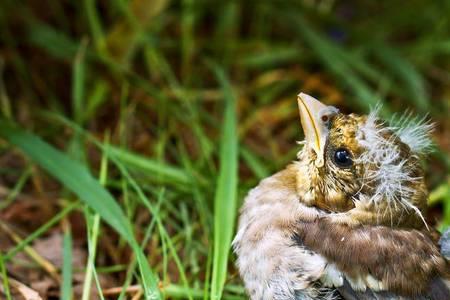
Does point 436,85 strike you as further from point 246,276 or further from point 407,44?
point 246,276

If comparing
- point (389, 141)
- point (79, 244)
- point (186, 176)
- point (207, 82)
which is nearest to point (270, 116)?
point (207, 82)

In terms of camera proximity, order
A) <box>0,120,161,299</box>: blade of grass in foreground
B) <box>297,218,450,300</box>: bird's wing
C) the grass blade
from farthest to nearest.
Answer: <box>0,120,161,299</box>: blade of grass in foreground
the grass blade
<box>297,218,450,300</box>: bird's wing

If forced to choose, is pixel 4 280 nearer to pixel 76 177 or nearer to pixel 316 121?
pixel 76 177

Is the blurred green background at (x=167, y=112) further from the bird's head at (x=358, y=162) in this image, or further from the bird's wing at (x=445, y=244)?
the bird's wing at (x=445, y=244)

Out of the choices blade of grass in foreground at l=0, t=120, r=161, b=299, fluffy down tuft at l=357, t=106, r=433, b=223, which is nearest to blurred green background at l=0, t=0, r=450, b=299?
blade of grass in foreground at l=0, t=120, r=161, b=299

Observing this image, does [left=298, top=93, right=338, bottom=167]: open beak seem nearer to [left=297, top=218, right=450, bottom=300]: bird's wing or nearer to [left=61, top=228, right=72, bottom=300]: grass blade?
[left=297, top=218, right=450, bottom=300]: bird's wing

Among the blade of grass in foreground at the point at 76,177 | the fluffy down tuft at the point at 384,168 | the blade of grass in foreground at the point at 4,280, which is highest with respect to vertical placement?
the fluffy down tuft at the point at 384,168

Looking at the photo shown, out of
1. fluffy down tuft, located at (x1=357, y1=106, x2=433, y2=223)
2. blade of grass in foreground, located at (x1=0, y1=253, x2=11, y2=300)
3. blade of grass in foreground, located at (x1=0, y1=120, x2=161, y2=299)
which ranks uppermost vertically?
fluffy down tuft, located at (x1=357, y1=106, x2=433, y2=223)

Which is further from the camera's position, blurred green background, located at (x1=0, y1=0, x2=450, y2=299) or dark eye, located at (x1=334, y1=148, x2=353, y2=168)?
blurred green background, located at (x1=0, y1=0, x2=450, y2=299)

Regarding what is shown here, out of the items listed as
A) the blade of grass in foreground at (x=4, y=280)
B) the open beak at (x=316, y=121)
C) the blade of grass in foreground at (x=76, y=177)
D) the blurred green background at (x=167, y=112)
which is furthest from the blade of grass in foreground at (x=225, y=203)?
the blade of grass in foreground at (x=4, y=280)
